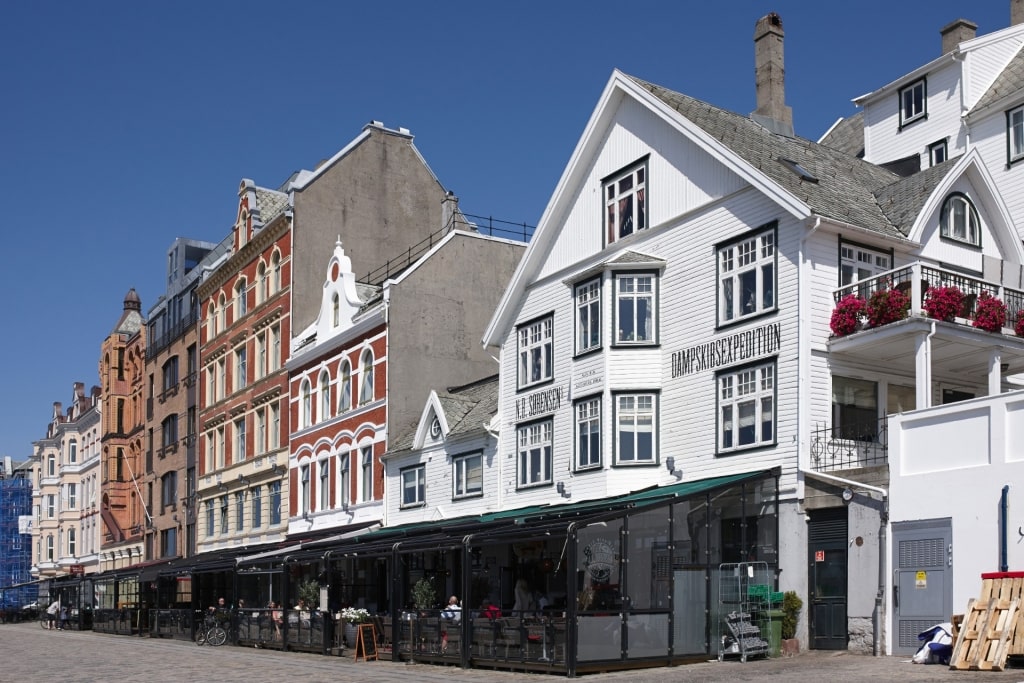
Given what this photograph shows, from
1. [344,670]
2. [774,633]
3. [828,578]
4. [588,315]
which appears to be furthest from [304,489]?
[828,578]

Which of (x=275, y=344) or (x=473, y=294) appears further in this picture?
(x=275, y=344)

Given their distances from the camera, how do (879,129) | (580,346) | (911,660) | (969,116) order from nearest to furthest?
(911,660) < (580,346) < (969,116) < (879,129)

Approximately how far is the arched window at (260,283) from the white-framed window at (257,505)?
7330 millimetres

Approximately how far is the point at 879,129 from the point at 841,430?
15.3 m

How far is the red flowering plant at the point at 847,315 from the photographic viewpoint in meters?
24.6

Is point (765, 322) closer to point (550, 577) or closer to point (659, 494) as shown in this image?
point (659, 494)

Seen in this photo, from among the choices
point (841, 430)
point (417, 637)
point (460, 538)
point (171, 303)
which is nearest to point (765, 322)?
point (841, 430)

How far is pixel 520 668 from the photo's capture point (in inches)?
946

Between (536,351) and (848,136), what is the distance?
571 inches

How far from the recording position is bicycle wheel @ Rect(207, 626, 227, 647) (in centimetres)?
3819

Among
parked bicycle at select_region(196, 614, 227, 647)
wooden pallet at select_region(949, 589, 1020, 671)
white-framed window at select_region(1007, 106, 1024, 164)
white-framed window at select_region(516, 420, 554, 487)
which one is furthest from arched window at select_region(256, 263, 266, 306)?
wooden pallet at select_region(949, 589, 1020, 671)

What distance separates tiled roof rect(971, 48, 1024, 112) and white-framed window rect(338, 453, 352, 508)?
22.4 m

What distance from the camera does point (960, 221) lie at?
28.0 metres

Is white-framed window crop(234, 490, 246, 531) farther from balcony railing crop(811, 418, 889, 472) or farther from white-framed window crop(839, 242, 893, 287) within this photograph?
white-framed window crop(839, 242, 893, 287)
